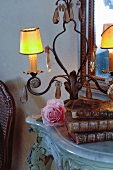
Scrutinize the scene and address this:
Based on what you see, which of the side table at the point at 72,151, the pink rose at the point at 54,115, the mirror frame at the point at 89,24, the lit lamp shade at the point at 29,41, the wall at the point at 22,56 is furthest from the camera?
the wall at the point at 22,56

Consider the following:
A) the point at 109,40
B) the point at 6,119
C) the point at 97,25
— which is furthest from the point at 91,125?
the point at 6,119

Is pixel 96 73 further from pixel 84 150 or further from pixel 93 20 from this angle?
pixel 84 150

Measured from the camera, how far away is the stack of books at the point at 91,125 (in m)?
0.74

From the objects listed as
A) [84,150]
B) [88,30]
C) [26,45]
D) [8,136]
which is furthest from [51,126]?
[8,136]

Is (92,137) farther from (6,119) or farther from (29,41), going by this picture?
(6,119)

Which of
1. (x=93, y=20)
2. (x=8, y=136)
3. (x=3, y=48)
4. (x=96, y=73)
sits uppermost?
(x=93, y=20)

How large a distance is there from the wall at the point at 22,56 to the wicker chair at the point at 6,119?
93mm

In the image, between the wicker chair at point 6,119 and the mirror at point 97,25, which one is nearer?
the mirror at point 97,25

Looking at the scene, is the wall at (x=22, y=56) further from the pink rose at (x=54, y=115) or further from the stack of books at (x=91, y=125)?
the stack of books at (x=91, y=125)

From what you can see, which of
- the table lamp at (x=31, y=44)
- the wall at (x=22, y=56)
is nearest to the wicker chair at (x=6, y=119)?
the wall at (x=22, y=56)

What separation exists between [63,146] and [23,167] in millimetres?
963

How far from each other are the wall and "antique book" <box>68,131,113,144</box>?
0.64m

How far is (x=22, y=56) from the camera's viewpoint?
4.83 ft

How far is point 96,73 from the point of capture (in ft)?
3.91
